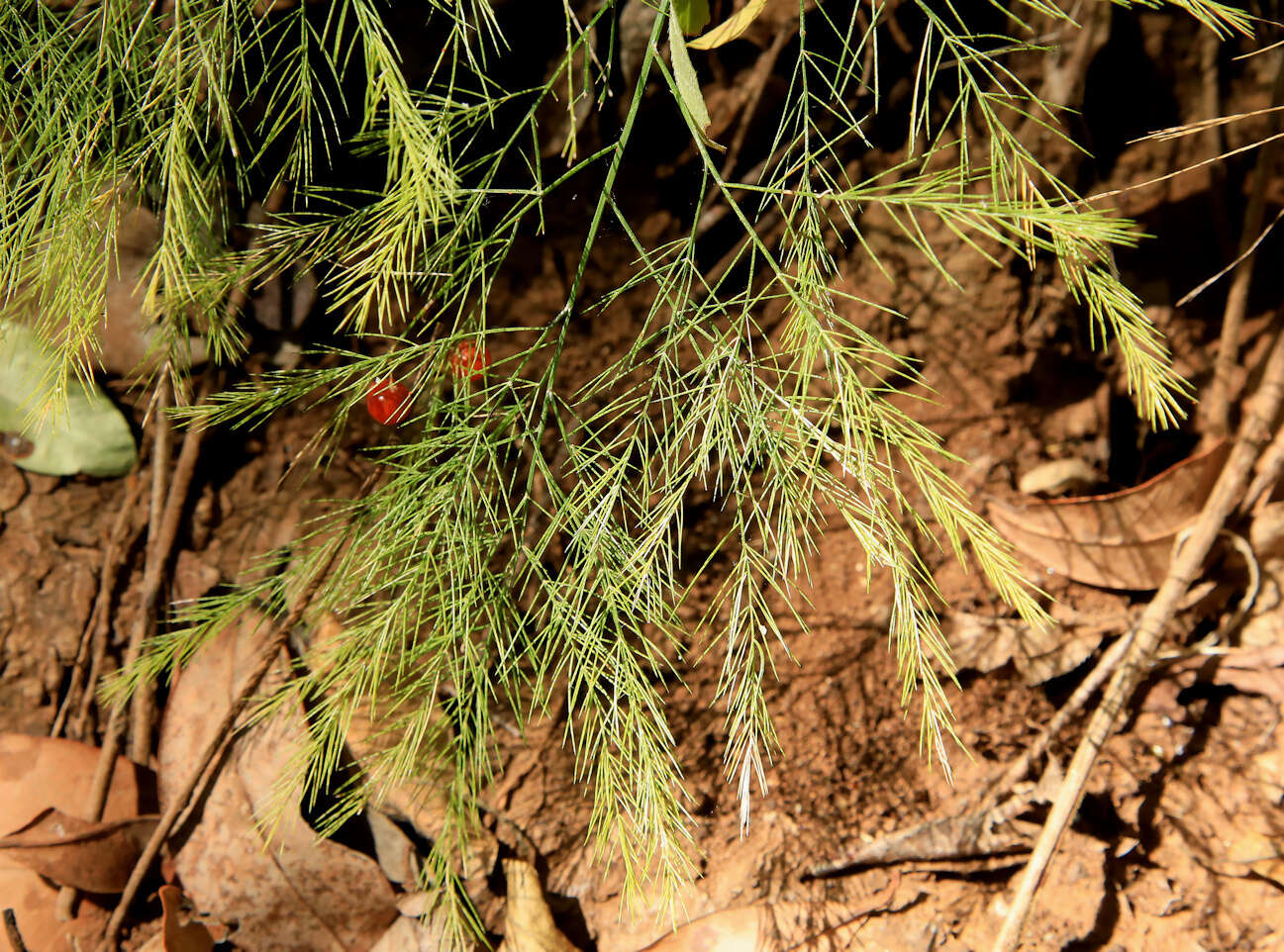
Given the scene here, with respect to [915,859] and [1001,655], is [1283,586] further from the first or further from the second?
[915,859]

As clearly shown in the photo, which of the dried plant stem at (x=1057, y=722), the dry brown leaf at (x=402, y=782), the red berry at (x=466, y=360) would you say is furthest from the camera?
the dried plant stem at (x=1057, y=722)

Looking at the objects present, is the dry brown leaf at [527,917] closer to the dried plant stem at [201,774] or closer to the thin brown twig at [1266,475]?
the dried plant stem at [201,774]

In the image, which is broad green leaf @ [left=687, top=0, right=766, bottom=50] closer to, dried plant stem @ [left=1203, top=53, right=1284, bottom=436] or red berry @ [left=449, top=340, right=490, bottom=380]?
red berry @ [left=449, top=340, right=490, bottom=380]

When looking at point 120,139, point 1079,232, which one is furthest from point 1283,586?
point 120,139

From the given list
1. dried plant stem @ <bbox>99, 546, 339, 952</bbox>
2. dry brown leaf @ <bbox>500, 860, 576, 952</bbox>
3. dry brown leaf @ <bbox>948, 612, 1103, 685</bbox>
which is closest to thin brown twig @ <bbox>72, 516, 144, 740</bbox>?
dried plant stem @ <bbox>99, 546, 339, 952</bbox>

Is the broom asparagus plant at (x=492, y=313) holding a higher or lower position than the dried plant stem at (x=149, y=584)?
higher

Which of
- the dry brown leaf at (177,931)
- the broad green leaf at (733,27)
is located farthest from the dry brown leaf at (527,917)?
the broad green leaf at (733,27)

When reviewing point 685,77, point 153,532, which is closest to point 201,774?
point 153,532
